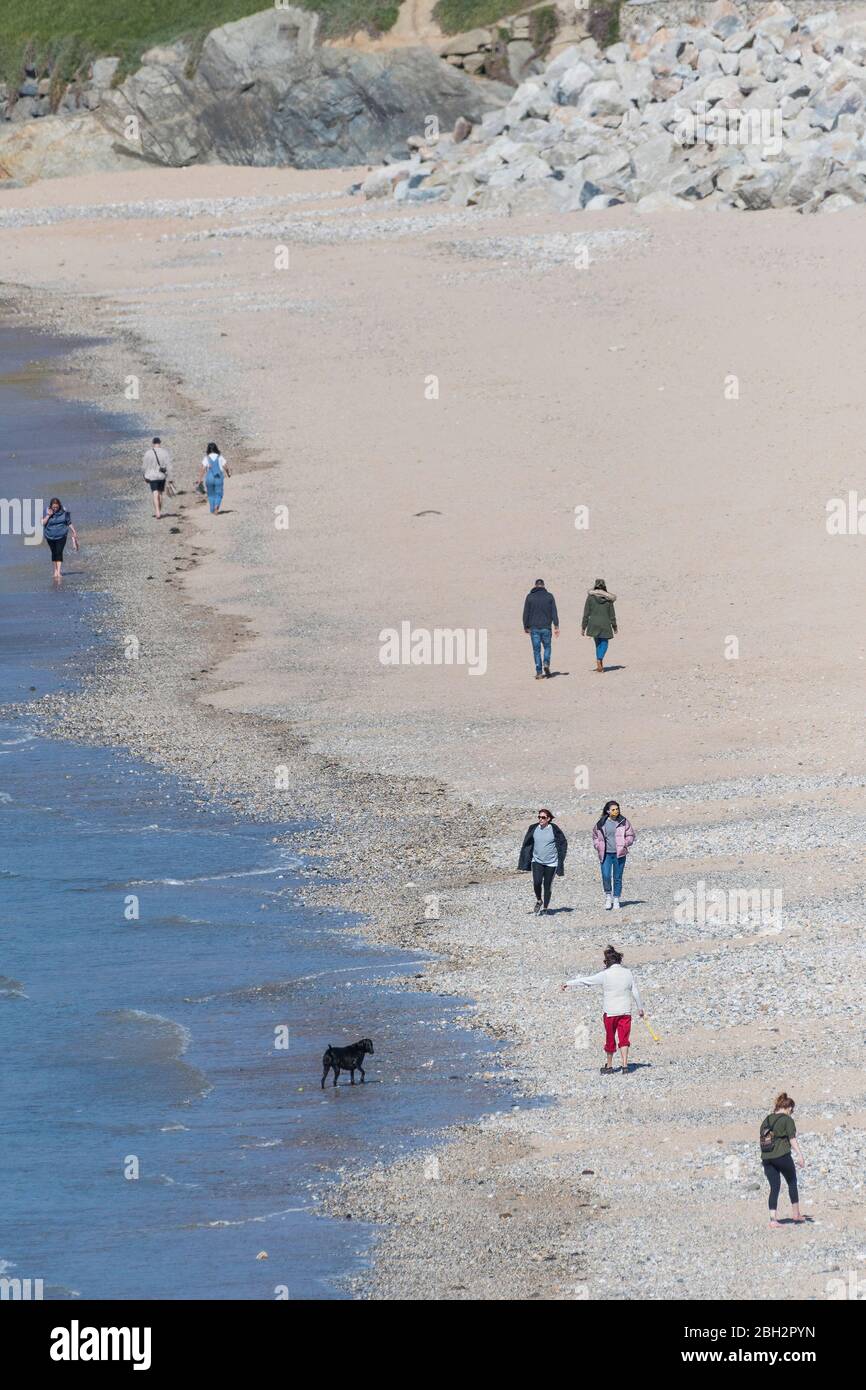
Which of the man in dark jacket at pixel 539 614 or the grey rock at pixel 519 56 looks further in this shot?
the grey rock at pixel 519 56

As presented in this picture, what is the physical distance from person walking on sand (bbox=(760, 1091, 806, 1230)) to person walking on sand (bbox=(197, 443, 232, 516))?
78.9 feet

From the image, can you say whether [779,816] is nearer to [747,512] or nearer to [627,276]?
[747,512]

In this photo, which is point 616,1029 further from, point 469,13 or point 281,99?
point 469,13

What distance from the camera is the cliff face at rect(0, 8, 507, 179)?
2945 inches

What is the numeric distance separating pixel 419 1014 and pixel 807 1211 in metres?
5.16

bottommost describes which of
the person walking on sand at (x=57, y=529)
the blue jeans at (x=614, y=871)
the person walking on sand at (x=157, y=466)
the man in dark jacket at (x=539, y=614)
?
the blue jeans at (x=614, y=871)

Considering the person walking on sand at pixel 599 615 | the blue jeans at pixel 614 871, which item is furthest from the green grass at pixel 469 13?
the blue jeans at pixel 614 871

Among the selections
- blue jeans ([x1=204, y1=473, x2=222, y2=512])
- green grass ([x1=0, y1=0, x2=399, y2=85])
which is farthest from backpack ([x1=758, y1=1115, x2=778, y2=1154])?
green grass ([x1=0, y1=0, x2=399, y2=85])

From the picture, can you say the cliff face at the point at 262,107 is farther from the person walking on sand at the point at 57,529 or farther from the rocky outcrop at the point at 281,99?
the person walking on sand at the point at 57,529

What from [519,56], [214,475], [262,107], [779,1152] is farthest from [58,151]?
[779,1152]

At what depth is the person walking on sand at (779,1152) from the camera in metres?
15.6

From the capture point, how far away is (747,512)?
1448 inches

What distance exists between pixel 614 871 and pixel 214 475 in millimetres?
18211

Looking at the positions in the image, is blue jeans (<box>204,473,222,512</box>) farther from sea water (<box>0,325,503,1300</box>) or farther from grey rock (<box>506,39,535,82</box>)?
grey rock (<box>506,39,535,82</box>)
